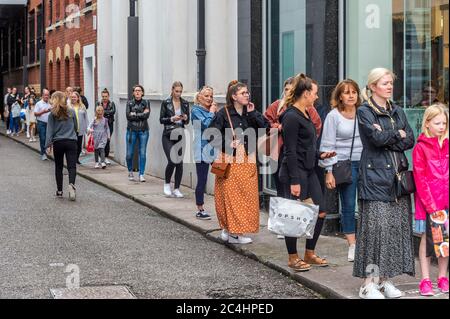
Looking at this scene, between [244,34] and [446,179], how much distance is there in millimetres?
6937

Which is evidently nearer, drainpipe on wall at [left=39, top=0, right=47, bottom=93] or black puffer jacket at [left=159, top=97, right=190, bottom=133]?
black puffer jacket at [left=159, top=97, right=190, bottom=133]

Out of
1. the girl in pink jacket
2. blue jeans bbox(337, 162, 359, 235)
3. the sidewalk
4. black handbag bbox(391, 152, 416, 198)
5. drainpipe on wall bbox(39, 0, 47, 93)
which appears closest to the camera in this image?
the girl in pink jacket

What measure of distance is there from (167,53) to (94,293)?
9959 mm

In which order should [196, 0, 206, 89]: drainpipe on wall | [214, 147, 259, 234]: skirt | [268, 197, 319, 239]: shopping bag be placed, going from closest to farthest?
1. [268, 197, 319, 239]: shopping bag
2. [214, 147, 259, 234]: skirt
3. [196, 0, 206, 89]: drainpipe on wall

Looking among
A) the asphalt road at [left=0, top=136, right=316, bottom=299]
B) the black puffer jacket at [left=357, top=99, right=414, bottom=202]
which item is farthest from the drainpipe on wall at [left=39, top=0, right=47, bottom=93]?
the black puffer jacket at [left=357, top=99, right=414, bottom=202]

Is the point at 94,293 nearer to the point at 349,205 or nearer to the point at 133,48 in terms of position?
the point at 349,205

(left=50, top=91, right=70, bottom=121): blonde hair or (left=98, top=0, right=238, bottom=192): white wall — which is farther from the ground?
(left=98, top=0, right=238, bottom=192): white wall

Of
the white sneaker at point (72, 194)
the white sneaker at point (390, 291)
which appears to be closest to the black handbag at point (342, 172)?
the white sneaker at point (390, 291)

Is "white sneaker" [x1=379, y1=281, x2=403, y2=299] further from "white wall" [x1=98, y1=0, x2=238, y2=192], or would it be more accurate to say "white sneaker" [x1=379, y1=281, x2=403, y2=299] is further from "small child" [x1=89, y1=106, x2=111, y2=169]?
"small child" [x1=89, y1=106, x2=111, y2=169]

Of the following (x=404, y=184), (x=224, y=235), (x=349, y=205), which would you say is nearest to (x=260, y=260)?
(x=349, y=205)

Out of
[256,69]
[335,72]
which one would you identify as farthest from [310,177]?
[256,69]

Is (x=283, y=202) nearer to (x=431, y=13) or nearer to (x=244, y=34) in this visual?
(x=431, y=13)

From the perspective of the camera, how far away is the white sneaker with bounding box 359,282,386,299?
23.4 ft

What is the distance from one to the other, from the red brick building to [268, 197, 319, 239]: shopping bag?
17.2m
